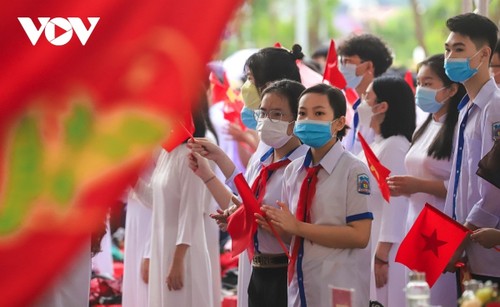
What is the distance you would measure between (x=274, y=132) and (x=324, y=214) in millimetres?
539

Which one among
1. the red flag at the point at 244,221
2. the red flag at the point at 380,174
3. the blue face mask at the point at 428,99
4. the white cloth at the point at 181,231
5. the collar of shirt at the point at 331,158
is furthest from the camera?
the white cloth at the point at 181,231

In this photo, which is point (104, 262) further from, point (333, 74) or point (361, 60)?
point (333, 74)

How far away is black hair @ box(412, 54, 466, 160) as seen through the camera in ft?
16.2

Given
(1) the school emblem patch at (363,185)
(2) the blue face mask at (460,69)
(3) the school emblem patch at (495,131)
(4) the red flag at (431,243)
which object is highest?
(2) the blue face mask at (460,69)

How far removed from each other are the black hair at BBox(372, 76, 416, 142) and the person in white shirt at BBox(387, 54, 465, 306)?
295mm

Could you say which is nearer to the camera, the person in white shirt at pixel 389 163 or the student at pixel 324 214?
the student at pixel 324 214

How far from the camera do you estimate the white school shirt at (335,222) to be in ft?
13.3

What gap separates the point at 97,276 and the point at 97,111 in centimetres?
431

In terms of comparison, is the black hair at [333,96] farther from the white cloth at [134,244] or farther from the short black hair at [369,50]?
the short black hair at [369,50]

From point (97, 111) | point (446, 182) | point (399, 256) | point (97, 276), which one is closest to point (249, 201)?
point (399, 256)

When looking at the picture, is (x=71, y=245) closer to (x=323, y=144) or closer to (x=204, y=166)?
(x=323, y=144)

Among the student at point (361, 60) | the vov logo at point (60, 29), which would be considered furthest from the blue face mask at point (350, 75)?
the vov logo at point (60, 29)

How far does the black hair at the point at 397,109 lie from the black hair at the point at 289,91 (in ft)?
3.50

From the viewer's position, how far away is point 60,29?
9.71 feet
